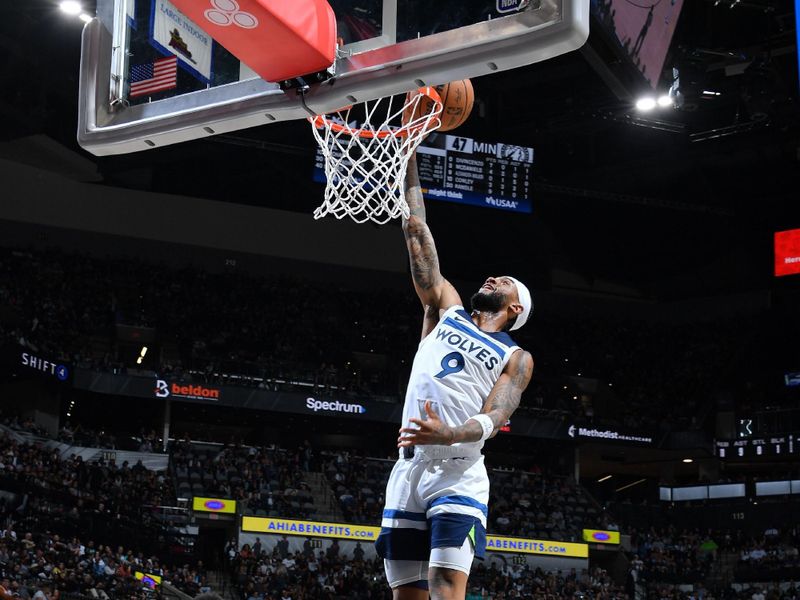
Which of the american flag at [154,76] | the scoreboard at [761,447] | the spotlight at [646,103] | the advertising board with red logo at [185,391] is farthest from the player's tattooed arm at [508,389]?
the scoreboard at [761,447]

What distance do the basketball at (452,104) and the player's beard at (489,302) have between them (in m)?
1.36

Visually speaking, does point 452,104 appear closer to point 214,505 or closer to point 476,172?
point 476,172

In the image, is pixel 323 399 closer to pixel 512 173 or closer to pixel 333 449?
pixel 333 449

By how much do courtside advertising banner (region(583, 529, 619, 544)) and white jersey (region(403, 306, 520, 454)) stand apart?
23.4m

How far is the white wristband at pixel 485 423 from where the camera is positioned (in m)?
4.70

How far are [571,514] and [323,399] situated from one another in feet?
23.8

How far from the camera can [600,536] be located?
1086 inches

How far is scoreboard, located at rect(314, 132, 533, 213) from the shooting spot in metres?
23.4

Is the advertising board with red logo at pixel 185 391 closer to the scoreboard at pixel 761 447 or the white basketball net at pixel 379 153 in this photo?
the scoreboard at pixel 761 447

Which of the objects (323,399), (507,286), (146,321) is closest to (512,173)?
(323,399)

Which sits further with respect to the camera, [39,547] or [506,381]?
[39,547]

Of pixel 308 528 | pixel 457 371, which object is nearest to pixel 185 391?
pixel 308 528

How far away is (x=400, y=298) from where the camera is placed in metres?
33.6

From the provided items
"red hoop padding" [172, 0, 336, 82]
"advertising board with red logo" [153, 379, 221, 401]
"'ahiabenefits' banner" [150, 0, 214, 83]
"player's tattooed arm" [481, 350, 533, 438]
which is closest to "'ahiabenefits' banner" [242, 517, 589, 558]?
"advertising board with red logo" [153, 379, 221, 401]
